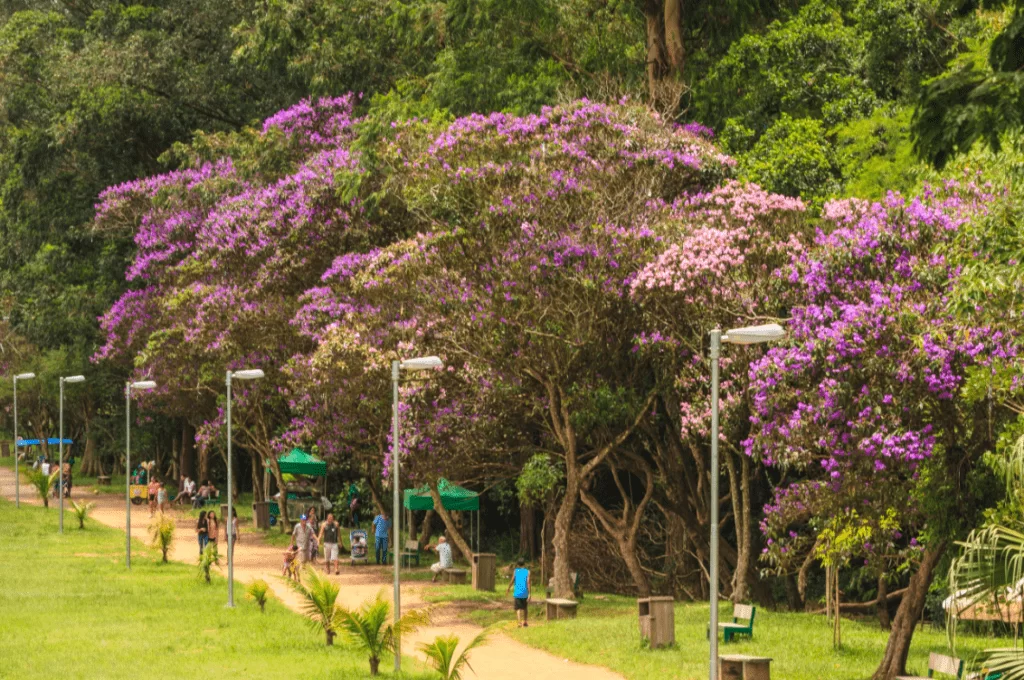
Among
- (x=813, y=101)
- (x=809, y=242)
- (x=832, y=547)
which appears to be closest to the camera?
(x=832, y=547)

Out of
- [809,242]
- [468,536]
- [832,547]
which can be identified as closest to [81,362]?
[468,536]

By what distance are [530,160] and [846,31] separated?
32.0ft

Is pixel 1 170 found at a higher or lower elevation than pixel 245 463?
higher

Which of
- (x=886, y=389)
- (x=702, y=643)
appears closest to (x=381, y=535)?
(x=702, y=643)

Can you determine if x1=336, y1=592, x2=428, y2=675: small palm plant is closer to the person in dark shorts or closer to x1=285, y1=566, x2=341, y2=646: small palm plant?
x1=285, y1=566, x2=341, y2=646: small palm plant

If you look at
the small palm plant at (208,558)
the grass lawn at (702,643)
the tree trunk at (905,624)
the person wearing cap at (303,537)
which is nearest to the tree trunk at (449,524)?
the person wearing cap at (303,537)

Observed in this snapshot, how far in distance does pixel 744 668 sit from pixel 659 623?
11.8ft

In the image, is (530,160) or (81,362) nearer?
(530,160)

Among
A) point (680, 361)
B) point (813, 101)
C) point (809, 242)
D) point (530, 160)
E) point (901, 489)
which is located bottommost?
point (901, 489)

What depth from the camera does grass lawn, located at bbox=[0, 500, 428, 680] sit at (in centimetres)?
2147

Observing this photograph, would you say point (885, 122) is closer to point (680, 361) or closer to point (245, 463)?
point (680, 361)

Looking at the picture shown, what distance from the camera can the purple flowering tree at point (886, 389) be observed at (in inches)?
707

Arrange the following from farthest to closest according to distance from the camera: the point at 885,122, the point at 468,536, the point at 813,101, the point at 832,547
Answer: the point at 468,536 < the point at 813,101 < the point at 885,122 < the point at 832,547

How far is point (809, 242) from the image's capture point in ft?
82.4
